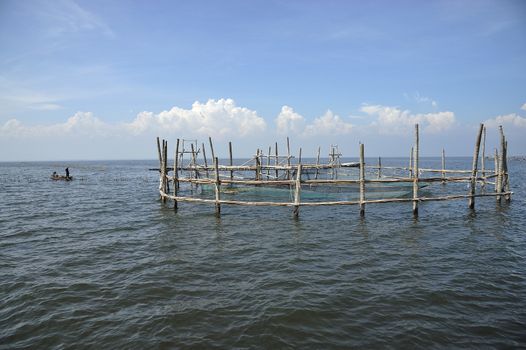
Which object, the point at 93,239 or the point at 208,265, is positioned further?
the point at 93,239

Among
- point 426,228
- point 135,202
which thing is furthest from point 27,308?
point 135,202

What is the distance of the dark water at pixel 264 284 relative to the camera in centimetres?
608

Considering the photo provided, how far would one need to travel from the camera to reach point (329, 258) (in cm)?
1023

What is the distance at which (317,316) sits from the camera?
672 cm

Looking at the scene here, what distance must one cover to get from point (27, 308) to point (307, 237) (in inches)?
354

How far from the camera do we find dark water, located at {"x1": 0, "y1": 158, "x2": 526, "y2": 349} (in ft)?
19.9

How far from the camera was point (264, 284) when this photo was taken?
8.30 metres

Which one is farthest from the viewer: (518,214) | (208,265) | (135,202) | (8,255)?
(135,202)

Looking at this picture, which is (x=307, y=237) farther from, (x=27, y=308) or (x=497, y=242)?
(x=27, y=308)

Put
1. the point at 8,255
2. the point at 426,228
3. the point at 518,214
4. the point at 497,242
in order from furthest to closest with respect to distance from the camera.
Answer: the point at 518,214 → the point at 426,228 → the point at 497,242 → the point at 8,255

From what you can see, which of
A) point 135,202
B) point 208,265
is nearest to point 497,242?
point 208,265

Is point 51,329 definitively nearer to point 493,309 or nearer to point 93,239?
point 93,239

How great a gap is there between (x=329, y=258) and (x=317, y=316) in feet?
12.0

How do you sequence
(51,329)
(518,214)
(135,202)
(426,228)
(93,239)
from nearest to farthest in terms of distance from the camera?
(51,329), (93,239), (426,228), (518,214), (135,202)
